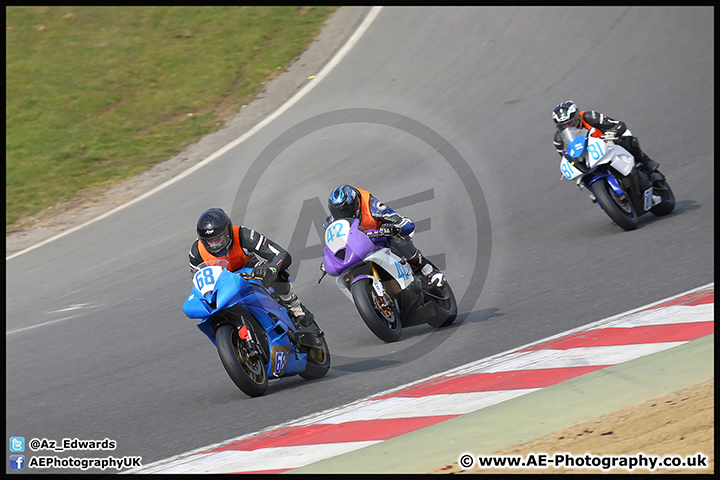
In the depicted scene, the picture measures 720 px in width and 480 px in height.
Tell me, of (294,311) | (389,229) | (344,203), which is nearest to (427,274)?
(389,229)

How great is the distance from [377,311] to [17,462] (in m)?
3.20

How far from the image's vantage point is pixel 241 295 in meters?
6.63

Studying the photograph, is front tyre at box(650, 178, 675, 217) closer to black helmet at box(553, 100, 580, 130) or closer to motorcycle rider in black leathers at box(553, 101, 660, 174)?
motorcycle rider in black leathers at box(553, 101, 660, 174)

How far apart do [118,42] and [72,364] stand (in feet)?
49.5

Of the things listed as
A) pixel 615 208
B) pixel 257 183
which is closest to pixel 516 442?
pixel 615 208

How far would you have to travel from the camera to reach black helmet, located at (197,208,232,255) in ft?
22.4

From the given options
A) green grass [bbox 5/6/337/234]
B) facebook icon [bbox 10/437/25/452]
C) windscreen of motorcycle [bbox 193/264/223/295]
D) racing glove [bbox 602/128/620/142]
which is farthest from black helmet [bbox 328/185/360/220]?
green grass [bbox 5/6/337/234]

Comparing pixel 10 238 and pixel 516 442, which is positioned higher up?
pixel 10 238

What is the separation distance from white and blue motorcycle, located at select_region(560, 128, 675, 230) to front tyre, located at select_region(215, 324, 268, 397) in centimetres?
523

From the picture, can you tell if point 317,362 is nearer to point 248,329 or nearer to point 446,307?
point 248,329

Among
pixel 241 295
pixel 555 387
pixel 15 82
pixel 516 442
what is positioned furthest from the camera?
pixel 15 82

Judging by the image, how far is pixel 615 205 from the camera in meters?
10.3

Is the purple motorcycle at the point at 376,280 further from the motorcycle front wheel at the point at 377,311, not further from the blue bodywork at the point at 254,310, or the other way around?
the blue bodywork at the point at 254,310

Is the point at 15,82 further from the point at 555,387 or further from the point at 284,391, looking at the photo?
the point at 555,387
